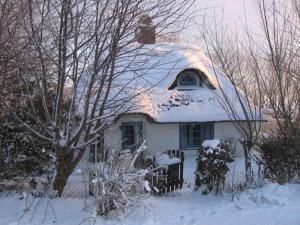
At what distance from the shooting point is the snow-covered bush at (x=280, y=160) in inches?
455

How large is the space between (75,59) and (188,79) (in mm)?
15487

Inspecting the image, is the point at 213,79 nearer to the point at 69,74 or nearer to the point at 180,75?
the point at 180,75

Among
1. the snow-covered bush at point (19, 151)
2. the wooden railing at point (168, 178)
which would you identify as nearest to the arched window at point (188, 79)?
the wooden railing at point (168, 178)

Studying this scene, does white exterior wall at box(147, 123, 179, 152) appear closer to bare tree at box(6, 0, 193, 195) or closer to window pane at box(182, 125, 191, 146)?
window pane at box(182, 125, 191, 146)

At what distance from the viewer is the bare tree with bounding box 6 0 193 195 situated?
9.52m

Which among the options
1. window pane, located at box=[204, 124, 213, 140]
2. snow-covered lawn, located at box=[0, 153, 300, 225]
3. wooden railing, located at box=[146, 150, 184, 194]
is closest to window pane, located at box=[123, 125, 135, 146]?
window pane, located at box=[204, 124, 213, 140]

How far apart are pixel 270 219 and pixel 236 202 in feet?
4.63

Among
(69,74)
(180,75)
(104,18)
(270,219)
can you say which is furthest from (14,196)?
(180,75)

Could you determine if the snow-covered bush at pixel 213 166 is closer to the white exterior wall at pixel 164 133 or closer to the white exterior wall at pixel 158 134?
the white exterior wall at pixel 164 133

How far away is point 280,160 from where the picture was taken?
38.3 ft

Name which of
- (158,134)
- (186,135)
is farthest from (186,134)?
(158,134)

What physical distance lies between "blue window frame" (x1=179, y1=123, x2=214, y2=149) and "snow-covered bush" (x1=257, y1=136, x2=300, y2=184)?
12.0 meters

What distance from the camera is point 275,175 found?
11.7 metres

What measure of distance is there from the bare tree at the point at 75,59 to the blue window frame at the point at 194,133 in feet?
44.9
